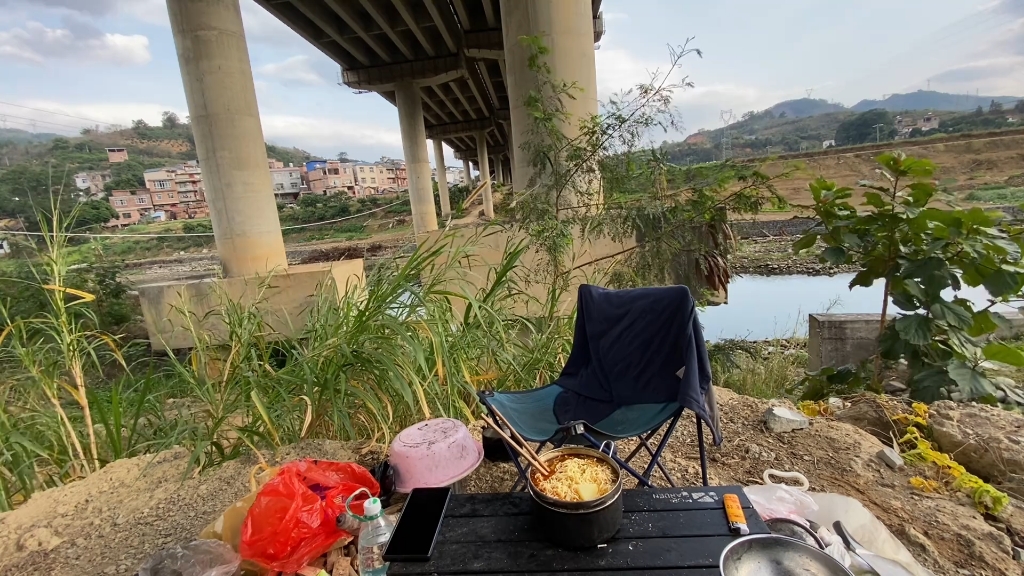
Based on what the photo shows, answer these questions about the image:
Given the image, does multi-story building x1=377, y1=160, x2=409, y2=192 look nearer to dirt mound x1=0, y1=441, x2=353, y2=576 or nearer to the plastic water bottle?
dirt mound x1=0, y1=441, x2=353, y2=576

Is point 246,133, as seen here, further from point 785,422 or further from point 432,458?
point 785,422

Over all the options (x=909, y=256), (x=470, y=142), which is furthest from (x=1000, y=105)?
(x=909, y=256)

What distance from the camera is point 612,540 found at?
927 millimetres

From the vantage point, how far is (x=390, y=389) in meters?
1.85

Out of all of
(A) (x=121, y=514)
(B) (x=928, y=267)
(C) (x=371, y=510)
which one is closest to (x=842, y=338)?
(B) (x=928, y=267)

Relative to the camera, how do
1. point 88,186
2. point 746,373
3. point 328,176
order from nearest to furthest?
1. point 88,186
2. point 746,373
3. point 328,176

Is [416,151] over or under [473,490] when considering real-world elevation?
over

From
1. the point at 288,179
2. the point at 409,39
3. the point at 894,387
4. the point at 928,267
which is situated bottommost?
the point at 894,387

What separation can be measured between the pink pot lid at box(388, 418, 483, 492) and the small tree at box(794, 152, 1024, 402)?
2320 mm

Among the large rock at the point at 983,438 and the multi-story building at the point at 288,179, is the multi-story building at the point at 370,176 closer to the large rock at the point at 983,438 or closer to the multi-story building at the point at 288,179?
the multi-story building at the point at 288,179

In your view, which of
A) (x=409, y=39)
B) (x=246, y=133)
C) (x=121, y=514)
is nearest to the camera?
(x=121, y=514)

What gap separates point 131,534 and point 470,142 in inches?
1425

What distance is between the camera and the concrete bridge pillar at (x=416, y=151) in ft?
49.7

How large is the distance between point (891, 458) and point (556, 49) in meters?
4.15
